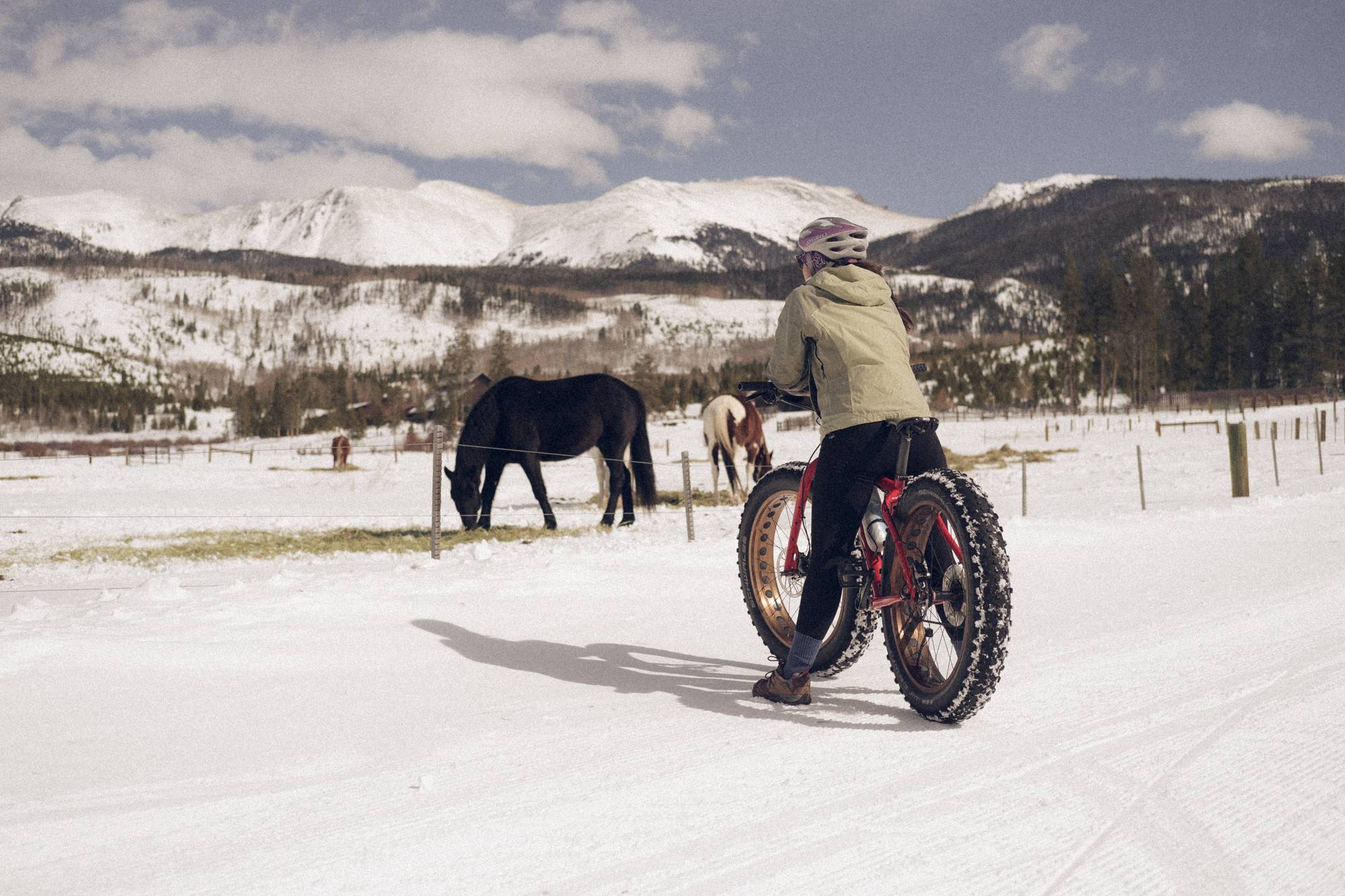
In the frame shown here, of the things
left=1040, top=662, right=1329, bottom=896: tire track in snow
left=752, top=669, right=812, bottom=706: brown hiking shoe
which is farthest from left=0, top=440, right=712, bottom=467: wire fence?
left=1040, top=662, right=1329, bottom=896: tire track in snow

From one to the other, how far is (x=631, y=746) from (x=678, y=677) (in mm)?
1195

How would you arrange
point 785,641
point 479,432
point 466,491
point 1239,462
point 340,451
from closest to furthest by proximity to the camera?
1. point 785,641
2. point 466,491
3. point 479,432
4. point 1239,462
5. point 340,451

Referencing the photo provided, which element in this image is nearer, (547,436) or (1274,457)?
(547,436)

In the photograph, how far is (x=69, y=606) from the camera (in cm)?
602

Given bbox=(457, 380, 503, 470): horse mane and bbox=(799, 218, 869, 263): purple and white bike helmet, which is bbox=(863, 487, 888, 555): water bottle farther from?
bbox=(457, 380, 503, 470): horse mane

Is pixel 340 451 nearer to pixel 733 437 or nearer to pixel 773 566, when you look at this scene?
pixel 733 437

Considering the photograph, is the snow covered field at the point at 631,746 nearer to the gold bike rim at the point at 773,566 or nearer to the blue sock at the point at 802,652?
the blue sock at the point at 802,652

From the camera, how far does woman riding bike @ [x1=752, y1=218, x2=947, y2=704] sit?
131 inches

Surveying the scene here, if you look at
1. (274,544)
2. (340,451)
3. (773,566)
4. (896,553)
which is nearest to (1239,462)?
(773,566)

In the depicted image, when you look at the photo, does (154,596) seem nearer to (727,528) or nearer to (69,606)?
(69,606)

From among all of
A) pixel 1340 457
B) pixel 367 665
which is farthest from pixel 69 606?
pixel 1340 457

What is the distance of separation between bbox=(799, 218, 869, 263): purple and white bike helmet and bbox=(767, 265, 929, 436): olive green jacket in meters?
0.08

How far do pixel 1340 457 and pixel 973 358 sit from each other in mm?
87229

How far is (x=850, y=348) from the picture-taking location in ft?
10.9
